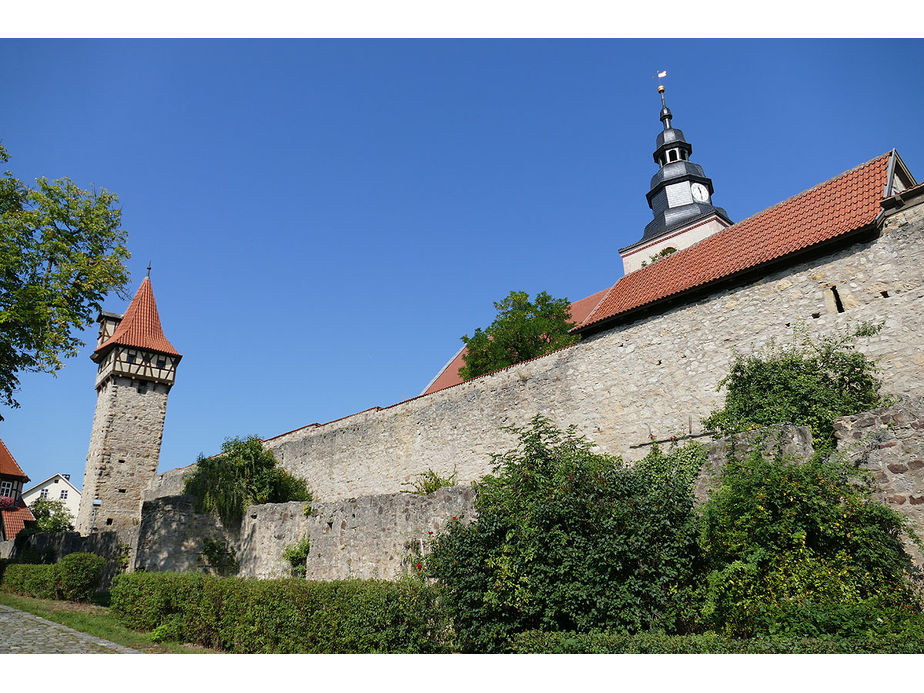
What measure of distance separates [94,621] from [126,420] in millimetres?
16782

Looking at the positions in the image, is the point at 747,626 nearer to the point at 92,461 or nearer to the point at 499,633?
the point at 499,633

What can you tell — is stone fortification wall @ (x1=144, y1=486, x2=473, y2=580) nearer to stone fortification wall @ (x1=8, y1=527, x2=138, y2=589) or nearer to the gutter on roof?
stone fortification wall @ (x1=8, y1=527, x2=138, y2=589)

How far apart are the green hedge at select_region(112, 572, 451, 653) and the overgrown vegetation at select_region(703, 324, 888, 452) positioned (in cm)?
564

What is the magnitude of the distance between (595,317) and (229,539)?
1197 cm

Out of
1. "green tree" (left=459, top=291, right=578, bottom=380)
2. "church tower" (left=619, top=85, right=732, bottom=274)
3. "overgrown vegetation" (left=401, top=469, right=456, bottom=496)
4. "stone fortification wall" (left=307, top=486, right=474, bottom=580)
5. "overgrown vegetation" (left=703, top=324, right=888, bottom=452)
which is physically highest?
"church tower" (left=619, top=85, right=732, bottom=274)

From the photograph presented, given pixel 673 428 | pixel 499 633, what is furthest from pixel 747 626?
pixel 673 428

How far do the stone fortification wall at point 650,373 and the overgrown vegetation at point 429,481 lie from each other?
7.8 inches

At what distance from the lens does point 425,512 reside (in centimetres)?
912

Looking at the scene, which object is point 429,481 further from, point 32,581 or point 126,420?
point 126,420

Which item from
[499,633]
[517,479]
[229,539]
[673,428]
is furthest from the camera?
[229,539]

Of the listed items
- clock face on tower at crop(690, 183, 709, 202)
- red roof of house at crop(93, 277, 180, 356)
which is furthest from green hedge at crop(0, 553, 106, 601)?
clock face on tower at crop(690, 183, 709, 202)

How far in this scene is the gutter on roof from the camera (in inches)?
413

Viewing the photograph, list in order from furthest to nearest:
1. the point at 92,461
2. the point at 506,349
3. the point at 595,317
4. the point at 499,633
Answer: the point at 92,461, the point at 506,349, the point at 595,317, the point at 499,633

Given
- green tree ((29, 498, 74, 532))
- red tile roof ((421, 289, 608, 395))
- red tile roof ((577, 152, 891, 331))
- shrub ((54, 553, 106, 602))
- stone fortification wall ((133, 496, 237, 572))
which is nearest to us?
red tile roof ((577, 152, 891, 331))
